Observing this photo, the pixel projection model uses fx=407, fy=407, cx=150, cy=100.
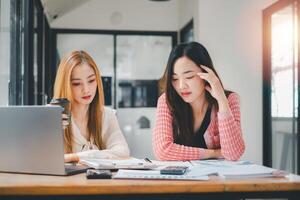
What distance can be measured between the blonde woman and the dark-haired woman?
21 cm

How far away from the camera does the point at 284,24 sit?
14.0ft

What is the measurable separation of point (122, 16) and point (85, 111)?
14.6 ft

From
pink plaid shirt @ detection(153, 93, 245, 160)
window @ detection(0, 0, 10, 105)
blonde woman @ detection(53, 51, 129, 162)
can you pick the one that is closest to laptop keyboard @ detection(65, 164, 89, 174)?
blonde woman @ detection(53, 51, 129, 162)

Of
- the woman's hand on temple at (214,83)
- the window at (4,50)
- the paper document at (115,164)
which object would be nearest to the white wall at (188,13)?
the window at (4,50)

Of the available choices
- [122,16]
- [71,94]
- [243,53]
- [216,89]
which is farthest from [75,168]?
[122,16]

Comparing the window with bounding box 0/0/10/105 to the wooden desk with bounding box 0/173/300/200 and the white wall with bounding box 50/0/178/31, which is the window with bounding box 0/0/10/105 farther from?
the white wall with bounding box 50/0/178/31

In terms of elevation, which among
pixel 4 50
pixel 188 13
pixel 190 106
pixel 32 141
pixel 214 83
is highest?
pixel 188 13

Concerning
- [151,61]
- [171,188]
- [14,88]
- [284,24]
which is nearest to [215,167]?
[171,188]

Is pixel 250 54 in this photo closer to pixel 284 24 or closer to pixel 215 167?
pixel 284 24

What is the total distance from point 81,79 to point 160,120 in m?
0.44

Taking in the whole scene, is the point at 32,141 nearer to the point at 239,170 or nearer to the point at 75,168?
the point at 75,168

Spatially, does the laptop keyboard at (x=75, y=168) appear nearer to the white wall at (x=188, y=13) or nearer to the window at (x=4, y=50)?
the window at (x=4, y=50)

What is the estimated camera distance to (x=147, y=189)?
3.71 feet

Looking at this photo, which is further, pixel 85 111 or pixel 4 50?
pixel 4 50
